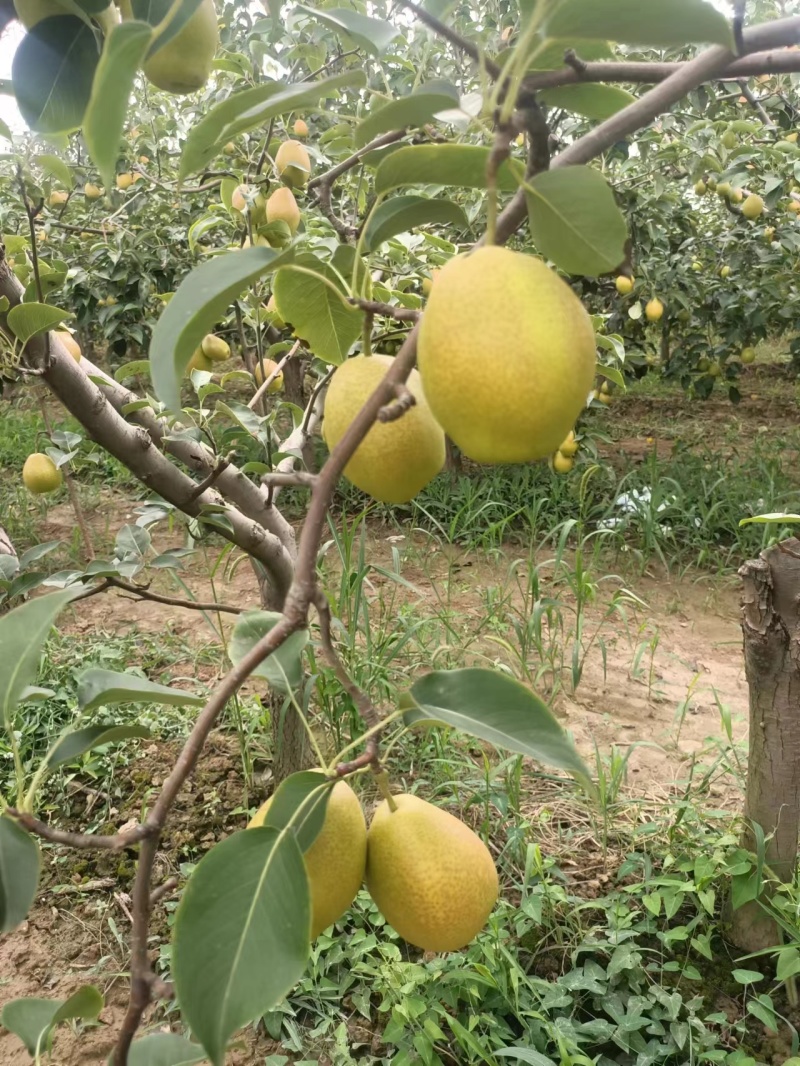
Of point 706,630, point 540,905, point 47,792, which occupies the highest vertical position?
point 540,905

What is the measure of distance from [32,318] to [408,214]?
20.8 inches

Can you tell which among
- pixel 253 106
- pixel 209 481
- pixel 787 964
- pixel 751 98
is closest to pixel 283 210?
pixel 209 481

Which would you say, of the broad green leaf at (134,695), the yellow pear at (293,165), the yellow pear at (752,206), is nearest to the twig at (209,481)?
the broad green leaf at (134,695)

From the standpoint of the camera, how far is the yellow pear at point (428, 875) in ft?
1.82

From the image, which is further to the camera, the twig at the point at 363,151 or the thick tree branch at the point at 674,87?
the twig at the point at 363,151

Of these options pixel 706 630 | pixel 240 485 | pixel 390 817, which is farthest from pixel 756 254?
pixel 390 817

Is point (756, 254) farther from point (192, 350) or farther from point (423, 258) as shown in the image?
point (192, 350)

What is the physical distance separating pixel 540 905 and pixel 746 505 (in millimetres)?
2307

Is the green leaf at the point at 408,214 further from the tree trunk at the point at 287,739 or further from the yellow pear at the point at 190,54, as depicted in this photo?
the tree trunk at the point at 287,739

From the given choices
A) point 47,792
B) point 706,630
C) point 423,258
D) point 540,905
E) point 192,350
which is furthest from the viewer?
point 706,630

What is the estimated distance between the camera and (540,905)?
1.41m

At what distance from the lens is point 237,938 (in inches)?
15.2

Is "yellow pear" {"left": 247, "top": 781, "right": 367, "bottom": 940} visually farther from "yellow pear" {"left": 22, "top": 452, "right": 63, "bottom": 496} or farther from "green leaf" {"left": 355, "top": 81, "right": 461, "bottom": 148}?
"yellow pear" {"left": 22, "top": 452, "right": 63, "bottom": 496}

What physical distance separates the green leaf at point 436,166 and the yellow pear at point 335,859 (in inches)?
15.3
